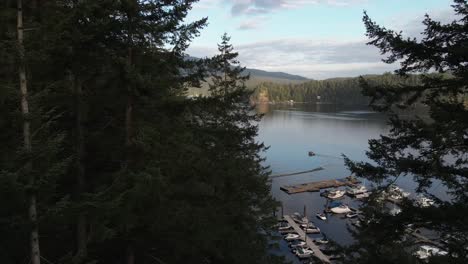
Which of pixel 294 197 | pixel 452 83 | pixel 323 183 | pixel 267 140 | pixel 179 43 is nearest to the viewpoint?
pixel 452 83

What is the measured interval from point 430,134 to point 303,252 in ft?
80.8

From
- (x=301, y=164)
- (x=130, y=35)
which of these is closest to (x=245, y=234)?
(x=130, y=35)

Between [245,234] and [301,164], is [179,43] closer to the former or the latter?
[245,234]

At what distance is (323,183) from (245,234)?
114 ft

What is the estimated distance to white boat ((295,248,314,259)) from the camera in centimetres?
2934

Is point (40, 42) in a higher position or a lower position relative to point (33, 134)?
higher

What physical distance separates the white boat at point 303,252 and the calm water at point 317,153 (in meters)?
0.59

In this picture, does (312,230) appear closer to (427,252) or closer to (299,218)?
(299,218)

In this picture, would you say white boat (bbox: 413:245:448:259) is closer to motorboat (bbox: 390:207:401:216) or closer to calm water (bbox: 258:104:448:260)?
motorboat (bbox: 390:207:401:216)

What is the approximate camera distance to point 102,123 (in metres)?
9.23

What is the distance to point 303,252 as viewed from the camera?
2969 cm

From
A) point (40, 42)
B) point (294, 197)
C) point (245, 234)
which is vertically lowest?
point (294, 197)

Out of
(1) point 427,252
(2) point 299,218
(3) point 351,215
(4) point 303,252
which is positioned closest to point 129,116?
(1) point 427,252

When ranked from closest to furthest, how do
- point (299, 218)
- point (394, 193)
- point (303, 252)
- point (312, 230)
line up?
1. point (394, 193)
2. point (303, 252)
3. point (312, 230)
4. point (299, 218)
